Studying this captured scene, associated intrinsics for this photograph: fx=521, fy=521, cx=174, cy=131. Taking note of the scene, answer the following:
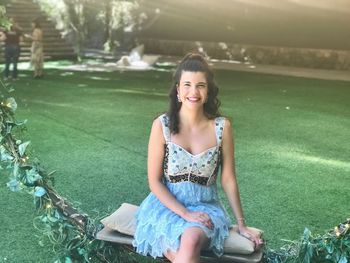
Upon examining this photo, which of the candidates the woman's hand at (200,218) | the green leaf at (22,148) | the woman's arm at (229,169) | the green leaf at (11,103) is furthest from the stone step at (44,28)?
the woman's hand at (200,218)

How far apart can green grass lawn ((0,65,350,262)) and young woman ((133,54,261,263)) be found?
783 mm

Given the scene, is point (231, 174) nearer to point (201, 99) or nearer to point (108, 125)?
point (201, 99)

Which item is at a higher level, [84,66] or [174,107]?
[174,107]

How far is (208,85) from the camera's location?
8.54 feet

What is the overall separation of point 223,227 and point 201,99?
A: 637 mm

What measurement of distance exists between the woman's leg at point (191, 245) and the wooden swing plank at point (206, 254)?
0.12 m

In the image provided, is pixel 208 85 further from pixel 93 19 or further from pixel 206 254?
pixel 93 19

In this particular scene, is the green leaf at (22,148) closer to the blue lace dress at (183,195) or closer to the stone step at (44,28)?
the blue lace dress at (183,195)

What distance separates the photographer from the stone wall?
47.3ft

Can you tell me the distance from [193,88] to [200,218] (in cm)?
63

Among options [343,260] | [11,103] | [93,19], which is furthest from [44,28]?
[343,260]

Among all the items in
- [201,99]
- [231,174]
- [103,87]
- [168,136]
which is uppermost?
[201,99]

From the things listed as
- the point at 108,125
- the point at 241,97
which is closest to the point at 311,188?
the point at 108,125

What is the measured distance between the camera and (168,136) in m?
2.63
